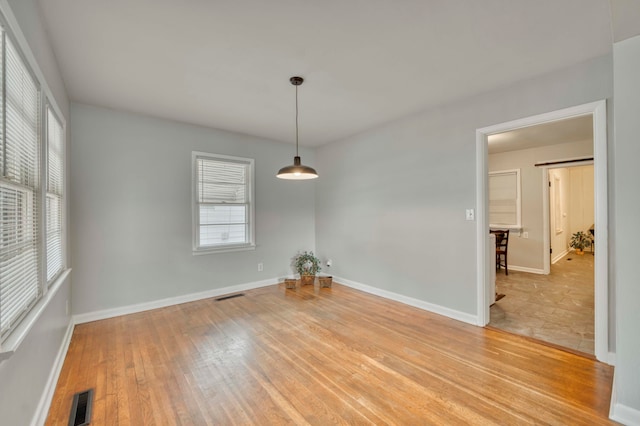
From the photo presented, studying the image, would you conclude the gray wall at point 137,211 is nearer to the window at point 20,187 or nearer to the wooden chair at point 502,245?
the window at point 20,187

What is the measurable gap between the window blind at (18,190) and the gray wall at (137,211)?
174 cm

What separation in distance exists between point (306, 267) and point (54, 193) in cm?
365

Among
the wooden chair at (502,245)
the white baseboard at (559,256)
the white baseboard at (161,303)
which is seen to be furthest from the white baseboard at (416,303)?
the white baseboard at (559,256)

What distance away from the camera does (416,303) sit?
3.80 metres

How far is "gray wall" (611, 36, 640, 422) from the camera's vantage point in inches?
67.0

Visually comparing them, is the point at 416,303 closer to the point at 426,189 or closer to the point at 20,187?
the point at 426,189

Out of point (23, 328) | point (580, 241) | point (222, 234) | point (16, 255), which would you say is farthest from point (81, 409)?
point (580, 241)

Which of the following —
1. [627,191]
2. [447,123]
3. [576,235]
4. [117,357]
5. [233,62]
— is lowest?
[117,357]

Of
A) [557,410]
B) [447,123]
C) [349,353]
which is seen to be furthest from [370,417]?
[447,123]

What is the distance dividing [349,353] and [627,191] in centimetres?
234

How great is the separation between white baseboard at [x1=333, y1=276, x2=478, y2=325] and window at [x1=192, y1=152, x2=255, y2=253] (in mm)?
1934

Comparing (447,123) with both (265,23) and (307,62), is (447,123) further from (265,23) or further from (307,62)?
(265,23)

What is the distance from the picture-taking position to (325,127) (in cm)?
438

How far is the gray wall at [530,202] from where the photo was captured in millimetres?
5652
